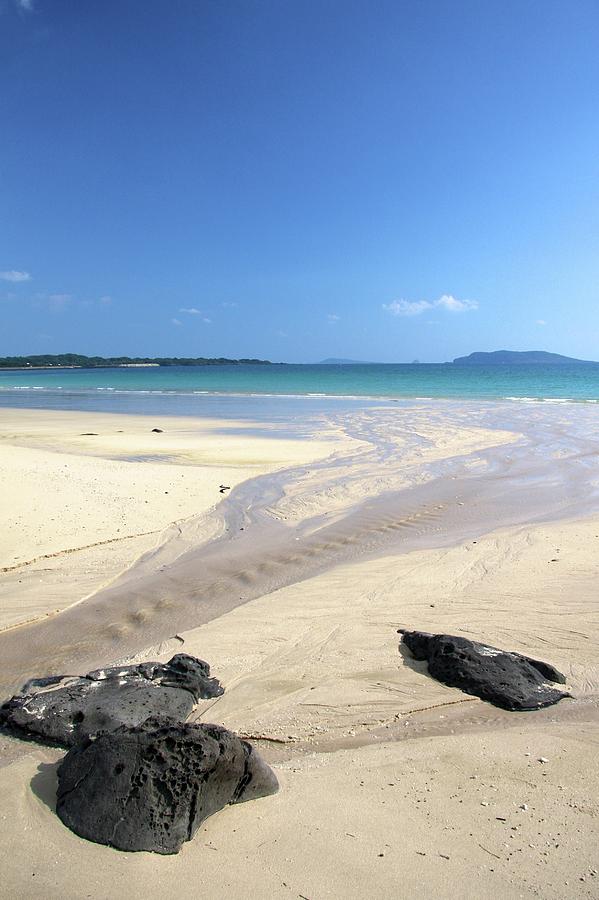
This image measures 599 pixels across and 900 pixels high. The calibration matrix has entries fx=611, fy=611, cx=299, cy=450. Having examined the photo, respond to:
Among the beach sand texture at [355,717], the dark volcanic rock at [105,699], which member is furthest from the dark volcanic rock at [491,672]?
the dark volcanic rock at [105,699]

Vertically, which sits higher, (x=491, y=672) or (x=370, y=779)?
(x=491, y=672)

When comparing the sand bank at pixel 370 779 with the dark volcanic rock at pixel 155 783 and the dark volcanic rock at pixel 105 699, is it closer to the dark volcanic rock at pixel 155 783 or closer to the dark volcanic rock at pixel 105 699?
the dark volcanic rock at pixel 155 783

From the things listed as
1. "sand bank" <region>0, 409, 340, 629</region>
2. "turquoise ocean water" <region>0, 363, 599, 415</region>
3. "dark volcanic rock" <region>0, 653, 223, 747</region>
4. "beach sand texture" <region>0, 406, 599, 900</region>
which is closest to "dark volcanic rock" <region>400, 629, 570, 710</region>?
"beach sand texture" <region>0, 406, 599, 900</region>

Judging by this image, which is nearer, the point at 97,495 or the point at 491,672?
the point at 491,672

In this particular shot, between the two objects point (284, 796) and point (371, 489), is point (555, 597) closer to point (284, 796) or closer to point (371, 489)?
point (284, 796)

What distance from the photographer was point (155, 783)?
307cm

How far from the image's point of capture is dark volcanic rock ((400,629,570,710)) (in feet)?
14.5

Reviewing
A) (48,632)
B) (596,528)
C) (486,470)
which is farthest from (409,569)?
(486,470)

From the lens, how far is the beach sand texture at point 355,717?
2.83 meters

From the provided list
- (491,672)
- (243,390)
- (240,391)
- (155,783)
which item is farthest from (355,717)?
(243,390)

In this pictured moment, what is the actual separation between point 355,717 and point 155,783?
1618mm

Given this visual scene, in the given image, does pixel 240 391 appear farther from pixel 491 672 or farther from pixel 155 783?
pixel 155 783

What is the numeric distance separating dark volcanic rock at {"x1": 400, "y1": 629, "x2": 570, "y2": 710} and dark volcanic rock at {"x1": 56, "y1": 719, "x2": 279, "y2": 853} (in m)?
1.85

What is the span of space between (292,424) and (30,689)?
2102 cm
